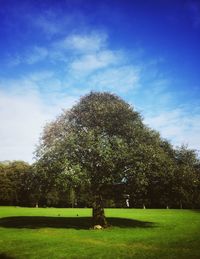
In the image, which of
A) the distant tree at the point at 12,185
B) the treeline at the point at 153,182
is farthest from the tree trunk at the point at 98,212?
the distant tree at the point at 12,185

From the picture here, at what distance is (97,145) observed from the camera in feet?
122

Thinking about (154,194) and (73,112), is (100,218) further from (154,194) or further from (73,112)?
(73,112)

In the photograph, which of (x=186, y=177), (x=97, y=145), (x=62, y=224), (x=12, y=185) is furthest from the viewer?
(x=12, y=185)

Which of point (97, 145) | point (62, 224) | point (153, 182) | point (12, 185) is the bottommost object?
point (62, 224)

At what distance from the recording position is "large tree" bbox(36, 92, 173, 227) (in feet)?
119

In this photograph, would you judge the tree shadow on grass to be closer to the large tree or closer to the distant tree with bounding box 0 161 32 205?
the large tree

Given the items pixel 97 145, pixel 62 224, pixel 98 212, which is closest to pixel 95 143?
pixel 97 145

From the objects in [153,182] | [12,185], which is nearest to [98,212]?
[153,182]

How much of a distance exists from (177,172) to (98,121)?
12047mm

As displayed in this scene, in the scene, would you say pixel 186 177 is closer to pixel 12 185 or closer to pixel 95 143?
pixel 95 143

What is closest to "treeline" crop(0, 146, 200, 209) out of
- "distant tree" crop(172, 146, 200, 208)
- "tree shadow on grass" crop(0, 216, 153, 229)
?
"distant tree" crop(172, 146, 200, 208)

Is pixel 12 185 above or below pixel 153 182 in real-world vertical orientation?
above

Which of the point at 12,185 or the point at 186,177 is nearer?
the point at 186,177

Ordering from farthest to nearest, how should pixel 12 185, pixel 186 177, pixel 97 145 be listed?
pixel 12 185
pixel 186 177
pixel 97 145
